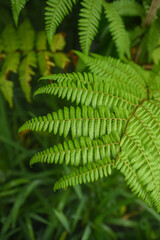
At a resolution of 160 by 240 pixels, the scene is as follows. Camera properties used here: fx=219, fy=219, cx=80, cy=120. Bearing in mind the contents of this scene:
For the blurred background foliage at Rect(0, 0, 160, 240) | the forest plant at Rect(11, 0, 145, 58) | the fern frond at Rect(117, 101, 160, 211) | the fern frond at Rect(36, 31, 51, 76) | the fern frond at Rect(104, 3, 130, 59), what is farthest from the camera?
the blurred background foliage at Rect(0, 0, 160, 240)

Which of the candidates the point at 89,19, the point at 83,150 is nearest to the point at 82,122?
the point at 83,150

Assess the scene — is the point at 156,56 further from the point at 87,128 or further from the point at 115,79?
the point at 87,128

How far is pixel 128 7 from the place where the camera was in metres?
1.26

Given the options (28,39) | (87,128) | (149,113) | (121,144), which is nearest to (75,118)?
(87,128)

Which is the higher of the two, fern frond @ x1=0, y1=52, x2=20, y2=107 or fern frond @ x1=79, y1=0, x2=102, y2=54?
fern frond @ x1=79, y1=0, x2=102, y2=54

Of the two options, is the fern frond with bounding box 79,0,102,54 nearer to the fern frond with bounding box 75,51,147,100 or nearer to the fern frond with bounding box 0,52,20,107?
the fern frond with bounding box 75,51,147,100

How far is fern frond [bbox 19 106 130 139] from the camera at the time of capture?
82cm

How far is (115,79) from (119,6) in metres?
0.52

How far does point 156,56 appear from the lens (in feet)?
4.47

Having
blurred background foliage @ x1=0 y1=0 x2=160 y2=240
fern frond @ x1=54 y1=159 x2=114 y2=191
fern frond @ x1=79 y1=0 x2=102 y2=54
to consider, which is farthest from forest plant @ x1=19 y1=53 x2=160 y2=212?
blurred background foliage @ x1=0 y1=0 x2=160 y2=240

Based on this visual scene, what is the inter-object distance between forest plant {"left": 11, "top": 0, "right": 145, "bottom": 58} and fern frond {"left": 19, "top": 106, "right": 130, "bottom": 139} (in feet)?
1.21

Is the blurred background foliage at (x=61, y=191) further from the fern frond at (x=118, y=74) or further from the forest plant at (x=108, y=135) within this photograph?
the forest plant at (x=108, y=135)

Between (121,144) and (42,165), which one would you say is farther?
(42,165)

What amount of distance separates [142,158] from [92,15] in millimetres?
711
